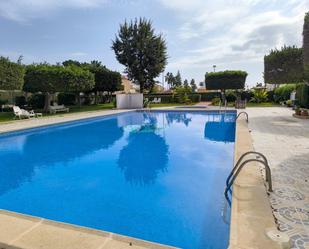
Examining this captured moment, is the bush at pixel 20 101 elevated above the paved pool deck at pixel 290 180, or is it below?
above

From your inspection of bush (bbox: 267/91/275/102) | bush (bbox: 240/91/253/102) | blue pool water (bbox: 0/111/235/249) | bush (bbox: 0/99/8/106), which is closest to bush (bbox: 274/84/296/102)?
bush (bbox: 267/91/275/102)

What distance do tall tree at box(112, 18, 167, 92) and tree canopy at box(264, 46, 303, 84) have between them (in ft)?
41.1

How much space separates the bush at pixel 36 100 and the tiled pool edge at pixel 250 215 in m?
24.6

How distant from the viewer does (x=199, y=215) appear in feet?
14.5

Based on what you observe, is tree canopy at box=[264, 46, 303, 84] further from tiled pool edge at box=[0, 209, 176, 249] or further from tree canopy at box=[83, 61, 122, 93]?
tiled pool edge at box=[0, 209, 176, 249]

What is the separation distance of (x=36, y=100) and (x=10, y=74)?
9.37 meters

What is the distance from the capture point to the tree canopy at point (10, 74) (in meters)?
16.4

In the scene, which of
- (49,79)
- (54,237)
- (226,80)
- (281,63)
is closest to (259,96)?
(281,63)

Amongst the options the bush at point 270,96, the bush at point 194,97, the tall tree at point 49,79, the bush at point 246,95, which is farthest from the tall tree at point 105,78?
the bush at point 270,96

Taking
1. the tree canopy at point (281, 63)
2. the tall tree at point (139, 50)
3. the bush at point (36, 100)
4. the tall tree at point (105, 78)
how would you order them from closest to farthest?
the tree canopy at point (281, 63)
the bush at point (36, 100)
the tall tree at point (105, 78)
the tall tree at point (139, 50)

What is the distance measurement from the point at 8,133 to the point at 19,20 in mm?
9650

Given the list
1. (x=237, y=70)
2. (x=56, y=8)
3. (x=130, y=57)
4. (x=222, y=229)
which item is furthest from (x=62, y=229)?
(x=237, y=70)

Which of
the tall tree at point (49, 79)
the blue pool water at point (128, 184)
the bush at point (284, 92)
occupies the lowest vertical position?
the blue pool water at point (128, 184)

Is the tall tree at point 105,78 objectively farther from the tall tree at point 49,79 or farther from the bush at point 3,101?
the bush at point 3,101
